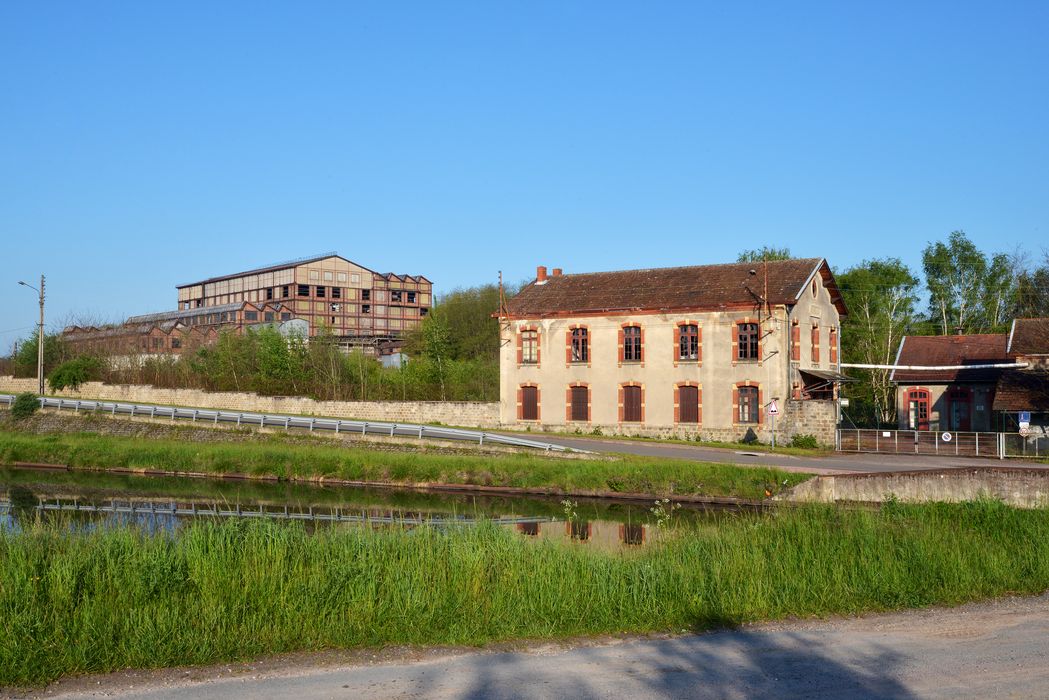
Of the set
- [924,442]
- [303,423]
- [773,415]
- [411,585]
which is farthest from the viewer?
[303,423]

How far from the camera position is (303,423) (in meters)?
38.8

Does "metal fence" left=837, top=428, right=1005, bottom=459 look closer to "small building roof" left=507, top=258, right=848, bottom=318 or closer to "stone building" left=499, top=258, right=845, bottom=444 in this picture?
"stone building" left=499, top=258, right=845, bottom=444

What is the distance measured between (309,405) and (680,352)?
773 inches

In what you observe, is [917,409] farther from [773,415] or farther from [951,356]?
[773,415]

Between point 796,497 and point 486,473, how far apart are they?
953 cm

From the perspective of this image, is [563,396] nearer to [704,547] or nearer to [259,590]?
[704,547]

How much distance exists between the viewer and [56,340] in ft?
212

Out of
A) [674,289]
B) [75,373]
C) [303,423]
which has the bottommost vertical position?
[303,423]

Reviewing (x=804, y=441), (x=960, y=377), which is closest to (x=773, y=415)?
(x=804, y=441)

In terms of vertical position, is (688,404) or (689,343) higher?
(689,343)

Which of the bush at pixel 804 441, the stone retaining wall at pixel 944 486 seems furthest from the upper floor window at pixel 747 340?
the stone retaining wall at pixel 944 486

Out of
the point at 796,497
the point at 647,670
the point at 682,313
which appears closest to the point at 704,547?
the point at 647,670

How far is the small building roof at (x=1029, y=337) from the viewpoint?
38531 millimetres

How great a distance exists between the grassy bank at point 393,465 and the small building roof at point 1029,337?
1877cm
